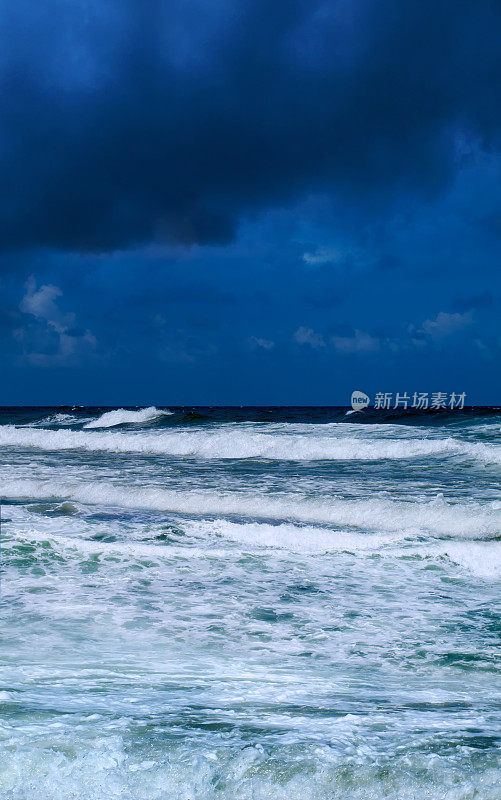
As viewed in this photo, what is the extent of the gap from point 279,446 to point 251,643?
1436 cm

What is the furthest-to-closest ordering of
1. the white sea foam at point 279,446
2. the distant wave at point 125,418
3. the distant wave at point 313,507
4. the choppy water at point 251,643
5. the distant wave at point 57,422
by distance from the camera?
the distant wave at point 57,422 < the distant wave at point 125,418 < the white sea foam at point 279,446 < the distant wave at point 313,507 < the choppy water at point 251,643

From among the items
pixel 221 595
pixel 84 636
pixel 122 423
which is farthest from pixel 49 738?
pixel 122 423

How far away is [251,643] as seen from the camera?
157 inches

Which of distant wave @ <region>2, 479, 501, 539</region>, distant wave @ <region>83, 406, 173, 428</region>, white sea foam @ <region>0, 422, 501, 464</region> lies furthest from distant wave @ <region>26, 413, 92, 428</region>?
distant wave @ <region>2, 479, 501, 539</region>

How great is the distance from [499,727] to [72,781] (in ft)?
6.15

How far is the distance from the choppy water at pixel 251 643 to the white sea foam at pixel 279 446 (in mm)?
5900

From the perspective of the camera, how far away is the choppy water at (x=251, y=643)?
2.25 meters

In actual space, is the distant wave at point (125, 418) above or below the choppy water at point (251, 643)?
above

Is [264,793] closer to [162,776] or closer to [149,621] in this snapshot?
[162,776]

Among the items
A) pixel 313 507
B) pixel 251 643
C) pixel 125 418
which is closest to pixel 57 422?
pixel 125 418

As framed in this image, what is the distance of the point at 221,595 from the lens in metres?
5.09

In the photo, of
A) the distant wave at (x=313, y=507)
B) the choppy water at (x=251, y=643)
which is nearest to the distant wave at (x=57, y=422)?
the distant wave at (x=313, y=507)

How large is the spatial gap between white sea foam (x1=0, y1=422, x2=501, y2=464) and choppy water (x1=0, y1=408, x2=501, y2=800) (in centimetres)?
590

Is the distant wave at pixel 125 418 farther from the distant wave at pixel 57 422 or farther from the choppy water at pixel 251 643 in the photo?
the choppy water at pixel 251 643
